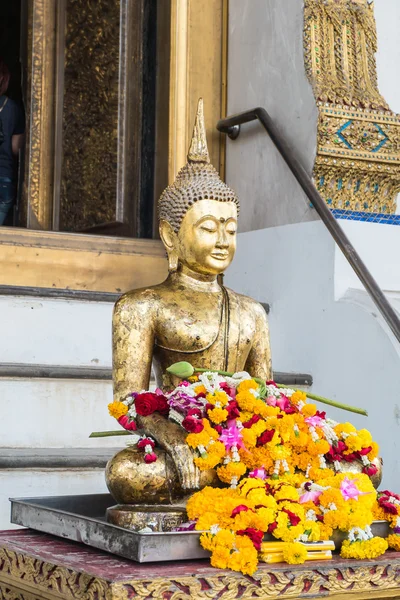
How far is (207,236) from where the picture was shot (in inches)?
123

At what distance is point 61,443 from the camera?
13.1 feet

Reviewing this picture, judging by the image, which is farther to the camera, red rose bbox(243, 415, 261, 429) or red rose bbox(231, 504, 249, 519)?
red rose bbox(243, 415, 261, 429)

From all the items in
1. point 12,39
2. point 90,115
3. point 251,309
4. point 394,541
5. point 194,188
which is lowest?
point 394,541

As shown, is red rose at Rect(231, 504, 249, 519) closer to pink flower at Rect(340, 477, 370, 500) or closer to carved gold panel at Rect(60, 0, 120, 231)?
pink flower at Rect(340, 477, 370, 500)

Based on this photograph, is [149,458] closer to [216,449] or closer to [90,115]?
[216,449]

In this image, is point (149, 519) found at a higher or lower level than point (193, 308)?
lower

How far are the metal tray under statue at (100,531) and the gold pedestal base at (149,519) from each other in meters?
0.06

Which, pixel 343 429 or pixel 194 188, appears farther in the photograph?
pixel 194 188

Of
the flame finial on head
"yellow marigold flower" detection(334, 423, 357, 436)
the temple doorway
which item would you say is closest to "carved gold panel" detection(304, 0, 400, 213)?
the flame finial on head

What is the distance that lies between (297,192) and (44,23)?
2.38m

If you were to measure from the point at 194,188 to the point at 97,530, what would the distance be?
1003mm

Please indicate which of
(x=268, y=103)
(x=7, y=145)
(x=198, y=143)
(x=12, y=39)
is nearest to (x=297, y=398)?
(x=198, y=143)

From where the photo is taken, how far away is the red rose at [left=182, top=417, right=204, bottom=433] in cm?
273

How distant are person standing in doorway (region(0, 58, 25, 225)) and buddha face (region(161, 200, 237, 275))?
3.75m
